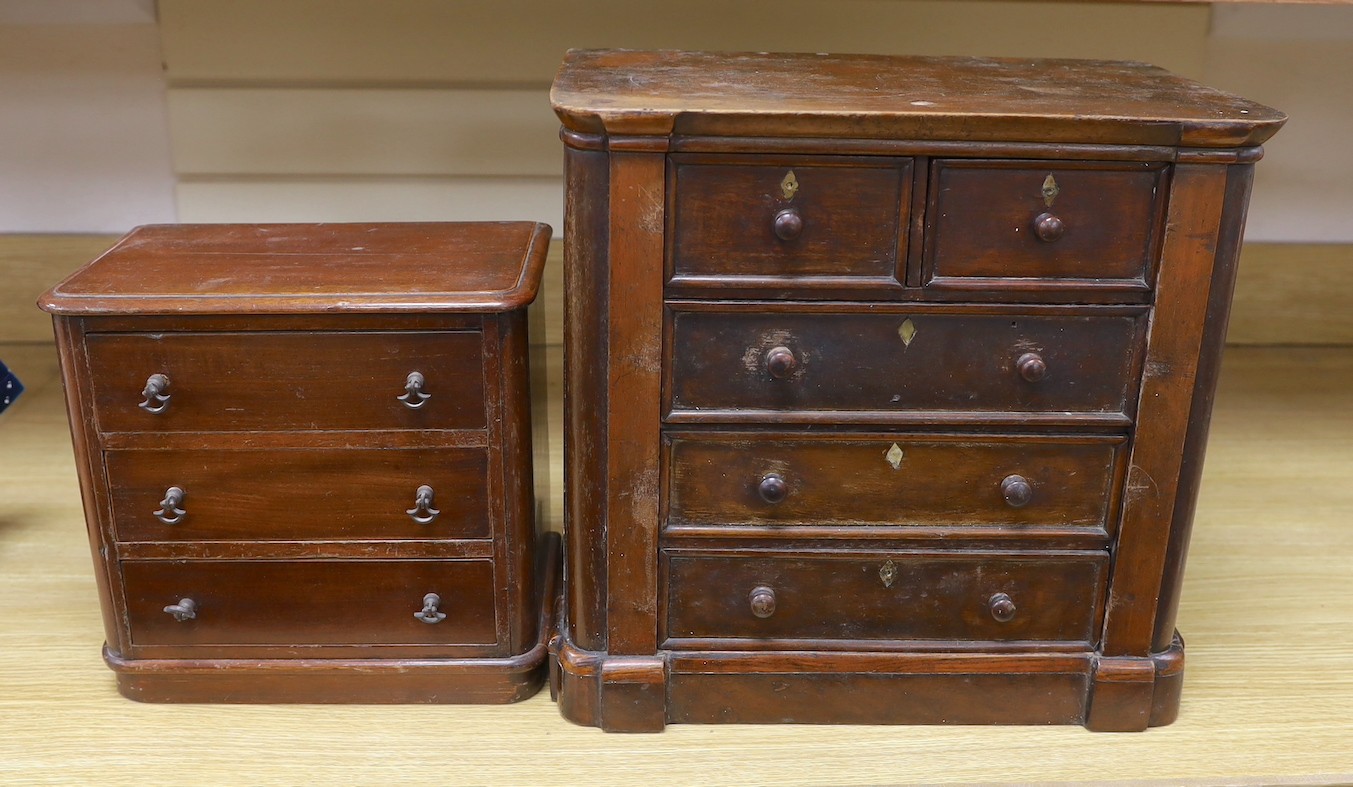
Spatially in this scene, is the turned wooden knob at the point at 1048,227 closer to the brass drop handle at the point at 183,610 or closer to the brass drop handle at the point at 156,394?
the brass drop handle at the point at 156,394

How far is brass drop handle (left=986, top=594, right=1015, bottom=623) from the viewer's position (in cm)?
156

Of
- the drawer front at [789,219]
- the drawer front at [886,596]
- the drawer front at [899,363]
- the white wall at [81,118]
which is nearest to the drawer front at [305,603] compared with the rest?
the drawer front at [886,596]

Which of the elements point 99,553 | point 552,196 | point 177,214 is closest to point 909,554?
point 99,553

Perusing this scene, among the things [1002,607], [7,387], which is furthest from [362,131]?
[1002,607]

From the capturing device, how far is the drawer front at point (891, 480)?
151 centimetres

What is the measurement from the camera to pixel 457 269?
1.56 meters

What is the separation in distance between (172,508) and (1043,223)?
1112 mm

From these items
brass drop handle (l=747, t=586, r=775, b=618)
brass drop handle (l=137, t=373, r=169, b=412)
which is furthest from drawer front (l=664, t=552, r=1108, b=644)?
brass drop handle (l=137, t=373, r=169, b=412)

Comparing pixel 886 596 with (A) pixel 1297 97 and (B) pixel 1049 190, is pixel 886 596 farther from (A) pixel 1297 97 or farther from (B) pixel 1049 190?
(A) pixel 1297 97

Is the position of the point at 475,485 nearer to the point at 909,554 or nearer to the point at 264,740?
the point at 264,740

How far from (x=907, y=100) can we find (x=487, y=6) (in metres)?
1.26

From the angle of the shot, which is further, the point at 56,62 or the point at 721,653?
the point at 56,62

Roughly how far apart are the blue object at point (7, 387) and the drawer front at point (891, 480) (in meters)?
1.25

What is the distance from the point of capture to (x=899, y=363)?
1.46 m
